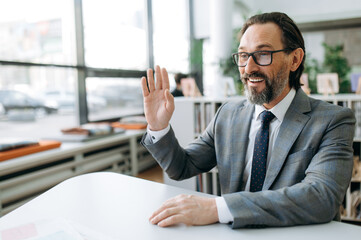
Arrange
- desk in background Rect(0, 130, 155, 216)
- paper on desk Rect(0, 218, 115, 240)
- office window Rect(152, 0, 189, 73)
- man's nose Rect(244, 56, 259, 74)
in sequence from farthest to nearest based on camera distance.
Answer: office window Rect(152, 0, 189, 73)
desk in background Rect(0, 130, 155, 216)
man's nose Rect(244, 56, 259, 74)
paper on desk Rect(0, 218, 115, 240)

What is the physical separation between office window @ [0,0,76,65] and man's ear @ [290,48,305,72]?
95.5 inches

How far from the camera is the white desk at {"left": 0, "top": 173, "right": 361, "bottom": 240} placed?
0.83 metres

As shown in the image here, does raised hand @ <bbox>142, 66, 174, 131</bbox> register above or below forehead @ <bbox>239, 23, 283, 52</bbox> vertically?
below

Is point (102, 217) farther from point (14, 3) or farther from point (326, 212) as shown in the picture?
point (14, 3)

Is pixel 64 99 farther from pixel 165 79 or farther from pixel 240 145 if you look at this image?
pixel 240 145

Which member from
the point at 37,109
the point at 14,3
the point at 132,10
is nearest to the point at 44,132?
the point at 37,109

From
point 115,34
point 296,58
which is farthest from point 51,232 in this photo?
point 115,34

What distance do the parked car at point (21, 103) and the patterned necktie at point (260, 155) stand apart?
246 cm

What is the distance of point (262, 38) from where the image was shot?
1.24m

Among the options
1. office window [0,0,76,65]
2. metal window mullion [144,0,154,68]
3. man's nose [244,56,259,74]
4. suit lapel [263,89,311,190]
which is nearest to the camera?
suit lapel [263,89,311,190]

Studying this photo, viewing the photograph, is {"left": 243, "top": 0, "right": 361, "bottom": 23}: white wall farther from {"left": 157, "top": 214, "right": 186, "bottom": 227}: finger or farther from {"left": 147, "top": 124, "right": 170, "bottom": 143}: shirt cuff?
{"left": 157, "top": 214, "right": 186, "bottom": 227}: finger

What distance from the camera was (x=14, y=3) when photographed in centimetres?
281

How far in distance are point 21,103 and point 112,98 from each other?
1405 millimetres

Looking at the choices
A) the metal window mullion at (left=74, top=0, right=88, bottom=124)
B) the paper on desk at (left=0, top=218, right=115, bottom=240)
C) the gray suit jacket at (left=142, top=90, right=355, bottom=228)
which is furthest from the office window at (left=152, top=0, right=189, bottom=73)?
the paper on desk at (left=0, top=218, right=115, bottom=240)
